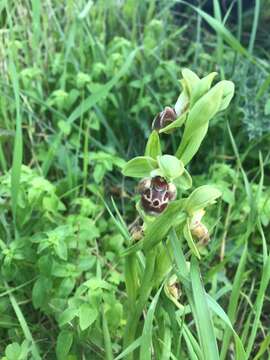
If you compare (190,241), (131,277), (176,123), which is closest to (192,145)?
(176,123)

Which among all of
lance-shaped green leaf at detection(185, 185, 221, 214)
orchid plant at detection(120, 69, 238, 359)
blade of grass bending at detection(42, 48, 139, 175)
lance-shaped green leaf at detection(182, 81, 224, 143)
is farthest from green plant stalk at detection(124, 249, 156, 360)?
blade of grass bending at detection(42, 48, 139, 175)

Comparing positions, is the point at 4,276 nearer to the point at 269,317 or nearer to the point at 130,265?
the point at 130,265

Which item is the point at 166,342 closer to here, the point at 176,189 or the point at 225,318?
the point at 225,318

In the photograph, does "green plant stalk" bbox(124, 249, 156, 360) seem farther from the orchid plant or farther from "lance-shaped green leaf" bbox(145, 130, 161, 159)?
"lance-shaped green leaf" bbox(145, 130, 161, 159)

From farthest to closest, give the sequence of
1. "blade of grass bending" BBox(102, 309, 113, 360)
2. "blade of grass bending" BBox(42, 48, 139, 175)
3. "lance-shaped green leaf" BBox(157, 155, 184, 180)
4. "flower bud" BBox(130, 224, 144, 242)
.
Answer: "blade of grass bending" BBox(42, 48, 139, 175), "blade of grass bending" BBox(102, 309, 113, 360), "flower bud" BBox(130, 224, 144, 242), "lance-shaped green leaf" BBox(157, 155, 184, 180)

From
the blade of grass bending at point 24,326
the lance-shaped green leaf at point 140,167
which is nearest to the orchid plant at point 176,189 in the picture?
the lance-shaped green leaf at point 140,167

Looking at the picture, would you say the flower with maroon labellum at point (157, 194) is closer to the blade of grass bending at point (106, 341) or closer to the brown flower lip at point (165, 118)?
the brown flower lip at point (165, 118)
